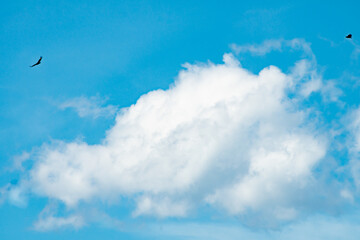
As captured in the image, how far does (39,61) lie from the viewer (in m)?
87.2

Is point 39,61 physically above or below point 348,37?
below

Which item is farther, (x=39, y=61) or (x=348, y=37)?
(x=348, y=37)

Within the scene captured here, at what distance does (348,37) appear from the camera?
95.8m

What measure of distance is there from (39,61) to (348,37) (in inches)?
2477
